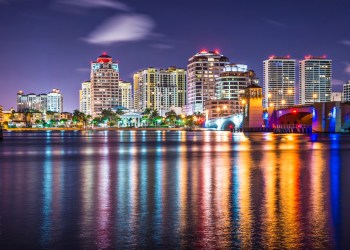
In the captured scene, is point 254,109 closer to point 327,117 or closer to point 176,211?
point 327,117

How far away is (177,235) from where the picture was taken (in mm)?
12117

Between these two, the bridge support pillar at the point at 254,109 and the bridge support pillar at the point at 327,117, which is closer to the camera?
the bridge support pillar at the point at 327,117

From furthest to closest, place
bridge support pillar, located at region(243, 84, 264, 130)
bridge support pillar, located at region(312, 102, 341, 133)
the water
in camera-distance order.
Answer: bridge support pillar, located at region(243, 84, 264, 130)
bridge support pillar, located at region(312, 102, 341, 133)
the water

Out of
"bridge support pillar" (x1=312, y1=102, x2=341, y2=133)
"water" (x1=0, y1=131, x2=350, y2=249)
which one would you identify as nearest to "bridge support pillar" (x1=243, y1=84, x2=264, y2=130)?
"bridge support pillar" (x1=312, y1=102, x2=341, y2=133)

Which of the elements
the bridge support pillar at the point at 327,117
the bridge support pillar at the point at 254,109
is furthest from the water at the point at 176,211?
the bridge support pillar at the point at 254,109

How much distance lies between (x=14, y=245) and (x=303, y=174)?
18.3 meters

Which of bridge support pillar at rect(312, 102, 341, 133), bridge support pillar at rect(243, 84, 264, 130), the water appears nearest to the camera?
the water

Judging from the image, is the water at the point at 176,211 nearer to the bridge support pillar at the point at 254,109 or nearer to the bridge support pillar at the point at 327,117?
the bridge support pillar at the point at 327,117

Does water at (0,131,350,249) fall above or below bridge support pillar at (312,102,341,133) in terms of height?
below

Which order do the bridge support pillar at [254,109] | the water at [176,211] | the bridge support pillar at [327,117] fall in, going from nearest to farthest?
the water at [176,211], the bridge support pillar at [327,117], the bridge support pillar at [254,109]

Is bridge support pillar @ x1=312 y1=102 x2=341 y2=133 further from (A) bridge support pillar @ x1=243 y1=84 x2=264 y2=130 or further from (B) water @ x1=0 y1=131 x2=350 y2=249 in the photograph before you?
(B) water @ x1=0 y1=131 x2=350 y2=249

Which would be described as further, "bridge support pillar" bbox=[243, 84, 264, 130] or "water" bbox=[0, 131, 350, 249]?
"bridge support pillar" bbox=[243, 84, 264, 130]

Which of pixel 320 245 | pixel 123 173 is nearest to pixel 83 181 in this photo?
pixel 123 173

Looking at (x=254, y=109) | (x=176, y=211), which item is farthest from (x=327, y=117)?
(x=176, y=211)
